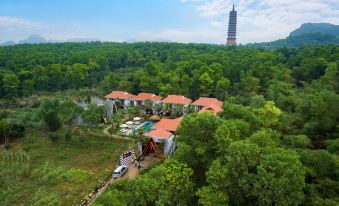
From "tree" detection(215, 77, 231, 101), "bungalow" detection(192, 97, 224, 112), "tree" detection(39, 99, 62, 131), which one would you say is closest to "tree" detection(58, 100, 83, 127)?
"tree" detection(39, 99, 62, 131)

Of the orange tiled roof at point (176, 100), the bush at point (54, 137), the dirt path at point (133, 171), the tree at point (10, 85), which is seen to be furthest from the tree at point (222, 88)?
the tree at point (10, 85)

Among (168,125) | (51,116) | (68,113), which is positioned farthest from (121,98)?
(168,125)

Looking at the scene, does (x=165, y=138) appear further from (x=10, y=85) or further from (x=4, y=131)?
(x=10, y=85)

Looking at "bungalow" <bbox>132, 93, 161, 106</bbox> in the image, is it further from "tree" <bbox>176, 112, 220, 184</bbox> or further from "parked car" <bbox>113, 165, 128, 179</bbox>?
"tree" <bbox>176, 112, 220, 184</bbox>

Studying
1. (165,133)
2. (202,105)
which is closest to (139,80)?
(202,105)

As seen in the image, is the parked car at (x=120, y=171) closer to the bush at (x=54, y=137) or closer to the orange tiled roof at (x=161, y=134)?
the orange tiled roof at (x=161, y=134)

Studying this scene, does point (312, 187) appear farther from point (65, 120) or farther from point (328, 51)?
point (328, 51)
